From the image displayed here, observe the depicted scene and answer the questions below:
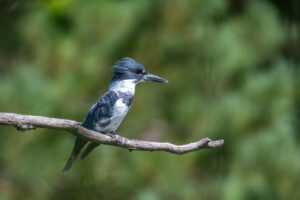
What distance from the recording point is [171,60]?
278 cm

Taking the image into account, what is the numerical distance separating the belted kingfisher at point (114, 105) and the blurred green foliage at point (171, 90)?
284 millimetres

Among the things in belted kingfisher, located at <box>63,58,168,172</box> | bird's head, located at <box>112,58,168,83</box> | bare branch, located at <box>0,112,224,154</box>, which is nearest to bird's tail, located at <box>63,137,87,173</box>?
belted kingfisher, located at <box>63,58,168,172</box>

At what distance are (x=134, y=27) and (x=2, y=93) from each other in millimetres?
925

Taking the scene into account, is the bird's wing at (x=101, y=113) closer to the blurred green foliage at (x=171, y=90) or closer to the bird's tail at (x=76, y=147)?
the bird's tail at (x=76, y=147)

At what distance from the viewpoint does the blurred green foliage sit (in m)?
2.30

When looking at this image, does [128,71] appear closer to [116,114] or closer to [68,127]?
[116,114]

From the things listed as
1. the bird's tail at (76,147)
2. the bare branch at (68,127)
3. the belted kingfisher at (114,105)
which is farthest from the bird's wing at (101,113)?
the bare branch at (68,127)

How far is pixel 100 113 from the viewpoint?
161 centimetres

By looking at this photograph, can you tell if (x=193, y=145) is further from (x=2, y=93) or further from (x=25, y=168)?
(x=2, y=93)

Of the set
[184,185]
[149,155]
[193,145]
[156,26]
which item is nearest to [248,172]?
[184,185]

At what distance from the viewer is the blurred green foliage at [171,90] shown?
Result: 2.30 m

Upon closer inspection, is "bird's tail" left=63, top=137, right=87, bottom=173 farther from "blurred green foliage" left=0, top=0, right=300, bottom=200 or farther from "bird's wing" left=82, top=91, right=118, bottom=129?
"blurred green foliage" left=0, top=0, right=300, bottom=200

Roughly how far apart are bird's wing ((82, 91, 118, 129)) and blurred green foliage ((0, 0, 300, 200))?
0.98 feet

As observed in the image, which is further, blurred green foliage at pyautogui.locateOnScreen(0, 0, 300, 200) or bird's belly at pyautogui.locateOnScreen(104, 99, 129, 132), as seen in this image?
blurred green foliage at pyautogui.locateOnScreen(0, 0, 300, 200)
